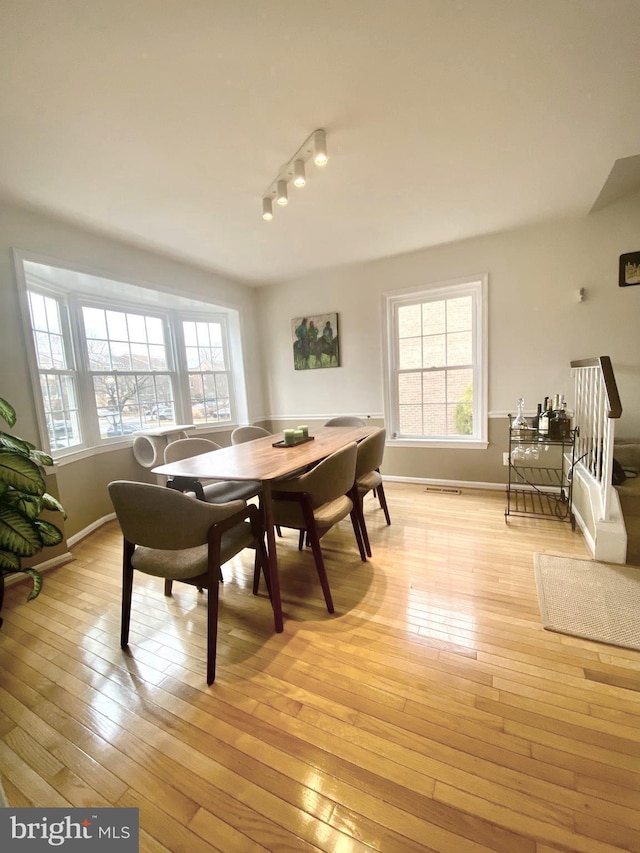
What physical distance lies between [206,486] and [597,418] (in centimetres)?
277

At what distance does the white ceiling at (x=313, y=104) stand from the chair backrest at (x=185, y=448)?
1.75 metres

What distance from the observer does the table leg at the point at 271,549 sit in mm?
1650

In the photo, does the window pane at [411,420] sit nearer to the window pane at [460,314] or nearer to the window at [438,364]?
the window at [438,364]

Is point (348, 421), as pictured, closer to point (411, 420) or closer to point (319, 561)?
point (411, 420)

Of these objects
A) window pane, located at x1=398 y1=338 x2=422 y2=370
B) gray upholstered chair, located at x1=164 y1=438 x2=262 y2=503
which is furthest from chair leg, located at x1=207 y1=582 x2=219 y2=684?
window pane, located at x1=398 y1=338 x2=422 y2=370

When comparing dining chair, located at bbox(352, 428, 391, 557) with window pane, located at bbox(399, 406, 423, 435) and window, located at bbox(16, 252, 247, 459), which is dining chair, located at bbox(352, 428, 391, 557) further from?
window, located at bbox(16, 252, 247, 459)

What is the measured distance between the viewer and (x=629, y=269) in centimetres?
292

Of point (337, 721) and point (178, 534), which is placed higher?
point (178, 534)

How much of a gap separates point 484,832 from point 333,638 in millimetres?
836

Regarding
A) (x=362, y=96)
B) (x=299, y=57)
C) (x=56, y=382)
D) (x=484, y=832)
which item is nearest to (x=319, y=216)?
(x=362, y=96)

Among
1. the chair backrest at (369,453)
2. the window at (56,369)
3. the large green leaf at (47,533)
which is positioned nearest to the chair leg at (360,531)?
the chair backrest at (369,453)

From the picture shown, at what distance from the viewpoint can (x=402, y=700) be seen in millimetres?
1330

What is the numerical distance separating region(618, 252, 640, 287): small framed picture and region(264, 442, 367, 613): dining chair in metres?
2.93

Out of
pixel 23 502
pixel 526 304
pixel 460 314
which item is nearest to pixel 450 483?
pixel 460 314
